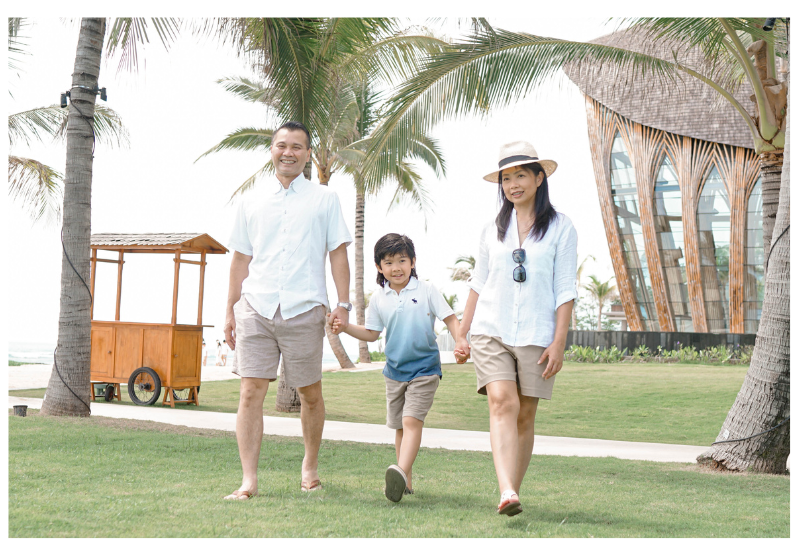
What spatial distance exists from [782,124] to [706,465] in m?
5.19

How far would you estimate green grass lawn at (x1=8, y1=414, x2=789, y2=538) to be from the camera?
327 centimetres

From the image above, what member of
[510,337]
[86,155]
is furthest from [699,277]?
[510,337]

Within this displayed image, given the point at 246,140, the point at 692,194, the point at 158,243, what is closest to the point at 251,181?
the point at 246,140

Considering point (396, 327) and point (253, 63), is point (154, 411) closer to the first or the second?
point (253, 63)

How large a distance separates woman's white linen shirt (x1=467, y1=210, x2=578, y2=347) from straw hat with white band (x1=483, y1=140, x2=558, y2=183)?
0.32 meters

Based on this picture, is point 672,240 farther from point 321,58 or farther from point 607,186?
point 321,58

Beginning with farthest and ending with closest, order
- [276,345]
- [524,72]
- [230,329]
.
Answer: [524,72], [230,329], [276,345]

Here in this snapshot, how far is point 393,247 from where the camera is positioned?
446cm

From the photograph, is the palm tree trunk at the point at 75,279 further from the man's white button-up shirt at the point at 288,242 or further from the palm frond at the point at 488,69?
the man's white button-up shirt at the point at 288,242

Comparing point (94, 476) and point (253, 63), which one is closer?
point (94, 476)

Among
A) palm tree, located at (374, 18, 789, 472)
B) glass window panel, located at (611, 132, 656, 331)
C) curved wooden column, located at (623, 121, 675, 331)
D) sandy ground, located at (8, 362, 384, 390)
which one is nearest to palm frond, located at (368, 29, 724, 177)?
palm tree, located at (374, 18, 789, 472)

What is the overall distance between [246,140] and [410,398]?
16.1 meters

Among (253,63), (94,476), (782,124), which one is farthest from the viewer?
(253,63)

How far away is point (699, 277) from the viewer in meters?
32.6
